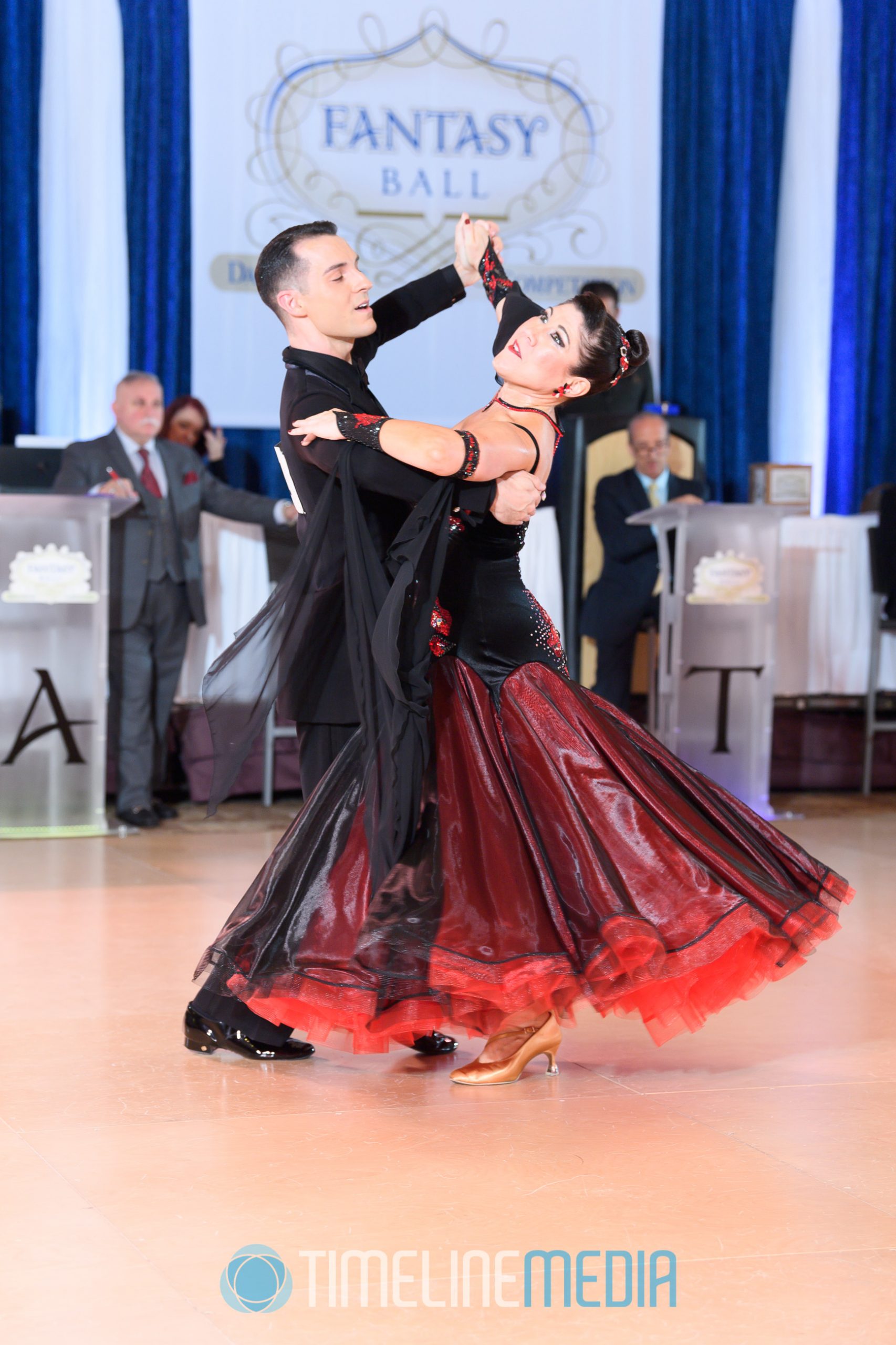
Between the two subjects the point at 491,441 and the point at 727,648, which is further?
the point at 727,648

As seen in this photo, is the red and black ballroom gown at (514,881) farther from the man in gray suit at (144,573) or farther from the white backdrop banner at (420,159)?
the white backdrop banner at (420,159)

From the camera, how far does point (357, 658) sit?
8.02 ft

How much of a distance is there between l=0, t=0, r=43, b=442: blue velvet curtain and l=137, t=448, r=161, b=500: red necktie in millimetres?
1577

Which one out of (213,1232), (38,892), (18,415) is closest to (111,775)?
(38,892)

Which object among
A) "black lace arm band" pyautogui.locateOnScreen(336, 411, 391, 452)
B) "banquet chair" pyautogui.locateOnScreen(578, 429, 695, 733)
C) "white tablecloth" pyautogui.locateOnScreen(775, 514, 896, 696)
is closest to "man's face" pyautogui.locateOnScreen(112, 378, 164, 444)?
"banquet chair" pyautogui.locateOnScreen(578, 429, 695, 733)

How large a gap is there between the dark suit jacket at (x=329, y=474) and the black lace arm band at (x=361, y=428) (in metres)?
0.02

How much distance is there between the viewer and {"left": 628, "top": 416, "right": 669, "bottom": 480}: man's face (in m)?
5.64

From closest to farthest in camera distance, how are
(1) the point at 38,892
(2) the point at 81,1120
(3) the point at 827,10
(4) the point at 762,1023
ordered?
(2) the point at 81,1120 → (4) the point at 762,1023 → (1) the point at 38,892 → (3) the point at 827,10

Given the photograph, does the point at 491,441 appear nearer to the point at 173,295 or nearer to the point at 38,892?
the point at 38,892

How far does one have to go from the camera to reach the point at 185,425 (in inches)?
230

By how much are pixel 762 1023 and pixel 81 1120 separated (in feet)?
4.29

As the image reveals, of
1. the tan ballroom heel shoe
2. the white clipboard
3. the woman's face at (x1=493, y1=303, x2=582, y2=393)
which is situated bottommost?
the tan ballroom heel shoe

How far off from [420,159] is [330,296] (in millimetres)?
4531

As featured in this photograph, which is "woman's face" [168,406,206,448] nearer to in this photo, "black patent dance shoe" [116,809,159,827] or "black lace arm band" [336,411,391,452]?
"black patent dance shoe" [116,809,159,827]
